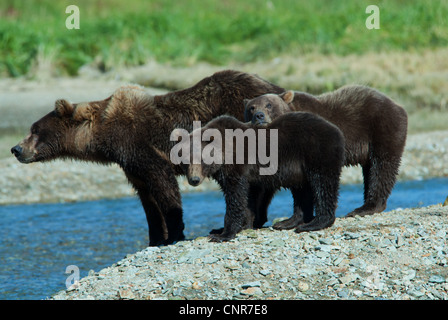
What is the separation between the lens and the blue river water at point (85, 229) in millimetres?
9359

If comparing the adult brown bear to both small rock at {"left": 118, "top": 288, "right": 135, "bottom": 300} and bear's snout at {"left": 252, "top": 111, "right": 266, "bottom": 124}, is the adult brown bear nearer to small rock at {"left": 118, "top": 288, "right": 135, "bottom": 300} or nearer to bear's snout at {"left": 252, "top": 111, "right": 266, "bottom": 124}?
bear's snout at {"left": 252, "top": 111, "right": 266, "bottom": 124}

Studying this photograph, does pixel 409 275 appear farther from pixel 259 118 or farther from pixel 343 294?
pixel 259 118

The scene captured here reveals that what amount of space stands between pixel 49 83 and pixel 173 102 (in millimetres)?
12509

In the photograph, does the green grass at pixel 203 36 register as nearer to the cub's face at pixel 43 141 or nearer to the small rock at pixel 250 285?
the cub's face at pixel 43 141

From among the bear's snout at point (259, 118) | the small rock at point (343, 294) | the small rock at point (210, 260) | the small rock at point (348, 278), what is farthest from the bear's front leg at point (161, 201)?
the small rock at point (343, 294)

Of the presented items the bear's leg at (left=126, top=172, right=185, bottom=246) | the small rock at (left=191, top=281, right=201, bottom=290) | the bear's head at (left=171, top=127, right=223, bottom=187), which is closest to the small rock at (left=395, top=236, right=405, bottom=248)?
the bear's head at (left=171, top=127, right=223, bottom=187)

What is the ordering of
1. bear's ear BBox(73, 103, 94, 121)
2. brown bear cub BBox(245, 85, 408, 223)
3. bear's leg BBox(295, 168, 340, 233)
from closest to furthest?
bear's leg BBox(295, 168, 340, 233), brown bear cub BBox(245, 85, 408, 223), bear's ear BBox(73, 103, 94, 121)

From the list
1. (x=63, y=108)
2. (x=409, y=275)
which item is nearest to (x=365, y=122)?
(x=409, y=275)

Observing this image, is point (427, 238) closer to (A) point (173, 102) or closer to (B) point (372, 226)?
(B) point (372, 226)

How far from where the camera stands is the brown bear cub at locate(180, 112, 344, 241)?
7.50 metres

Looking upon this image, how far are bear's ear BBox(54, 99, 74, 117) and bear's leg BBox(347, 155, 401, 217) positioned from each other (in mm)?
3408

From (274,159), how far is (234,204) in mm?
605
